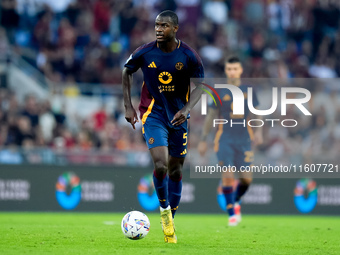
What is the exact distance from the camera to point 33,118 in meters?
17.2

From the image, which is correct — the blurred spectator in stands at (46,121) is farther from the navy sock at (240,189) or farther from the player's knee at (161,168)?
the player's knee at (161,168)

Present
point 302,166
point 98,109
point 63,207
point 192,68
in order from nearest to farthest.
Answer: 1. point 192,68
2. point 63,207
3. point 302,166
4. point 98,109

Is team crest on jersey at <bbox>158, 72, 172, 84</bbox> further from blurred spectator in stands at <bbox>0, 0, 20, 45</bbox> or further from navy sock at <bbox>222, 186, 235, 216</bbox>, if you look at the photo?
blurred spectator in stands at <bbox>0, 0, 20, 45</bbox>

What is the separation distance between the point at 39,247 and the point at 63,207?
8.04 meters

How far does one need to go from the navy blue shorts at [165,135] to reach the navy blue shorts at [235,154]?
3.32m

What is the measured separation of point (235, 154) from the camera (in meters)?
12.3

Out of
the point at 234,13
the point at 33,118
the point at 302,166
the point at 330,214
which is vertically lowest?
the point at 330,214

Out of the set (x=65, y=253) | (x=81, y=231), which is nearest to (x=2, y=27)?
(x=81, y=231)

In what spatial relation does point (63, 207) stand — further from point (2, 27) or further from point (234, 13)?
point (234, 13)

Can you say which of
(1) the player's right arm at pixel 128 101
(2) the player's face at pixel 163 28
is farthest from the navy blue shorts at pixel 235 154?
(2) the player's face at pixel 163 28

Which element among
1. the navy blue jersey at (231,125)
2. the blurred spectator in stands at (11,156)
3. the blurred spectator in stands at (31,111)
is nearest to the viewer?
the navy blue jersey at (231,125)

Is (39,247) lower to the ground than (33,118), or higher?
lower

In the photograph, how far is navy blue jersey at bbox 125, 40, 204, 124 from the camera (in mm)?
8703

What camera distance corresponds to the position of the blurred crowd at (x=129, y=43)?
17500mm
